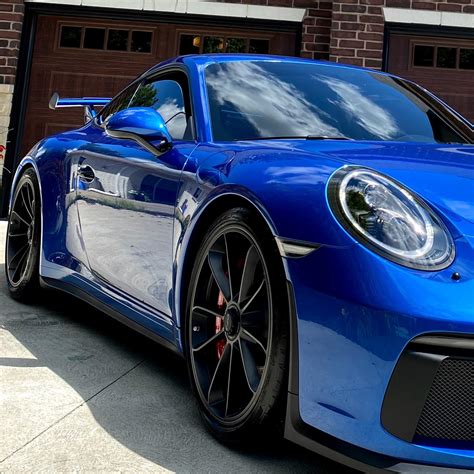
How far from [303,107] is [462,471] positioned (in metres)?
1.50

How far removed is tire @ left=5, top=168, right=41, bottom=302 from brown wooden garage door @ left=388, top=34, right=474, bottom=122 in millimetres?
5399

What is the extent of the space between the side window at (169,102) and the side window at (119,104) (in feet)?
0.38

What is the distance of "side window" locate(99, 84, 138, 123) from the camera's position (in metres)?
3.41

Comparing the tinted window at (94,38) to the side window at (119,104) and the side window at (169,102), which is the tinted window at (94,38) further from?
the side window at (169,102)

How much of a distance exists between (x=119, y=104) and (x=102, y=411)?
1875 mm

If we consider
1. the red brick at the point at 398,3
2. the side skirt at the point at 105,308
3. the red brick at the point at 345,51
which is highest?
the red brick at the point at 398,3

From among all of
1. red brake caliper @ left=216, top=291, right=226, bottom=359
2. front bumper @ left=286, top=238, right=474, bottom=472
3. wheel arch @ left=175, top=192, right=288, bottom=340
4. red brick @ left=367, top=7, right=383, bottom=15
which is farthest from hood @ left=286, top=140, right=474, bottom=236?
red brick @ left=367, top=7, right=383, bottom=15

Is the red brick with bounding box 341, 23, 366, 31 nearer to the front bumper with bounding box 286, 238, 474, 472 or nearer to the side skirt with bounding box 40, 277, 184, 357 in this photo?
the side skirt with bounding box 40, 277, 184, 357

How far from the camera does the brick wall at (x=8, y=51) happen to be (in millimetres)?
7914

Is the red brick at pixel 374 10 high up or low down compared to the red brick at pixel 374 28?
up

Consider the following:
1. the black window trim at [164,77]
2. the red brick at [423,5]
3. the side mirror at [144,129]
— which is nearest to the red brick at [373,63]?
the red brick at [423,5]

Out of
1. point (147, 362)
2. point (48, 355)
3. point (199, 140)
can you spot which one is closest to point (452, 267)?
point (199, 140)

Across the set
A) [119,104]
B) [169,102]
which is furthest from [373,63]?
[169,102]

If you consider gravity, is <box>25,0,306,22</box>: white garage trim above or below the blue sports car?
above
